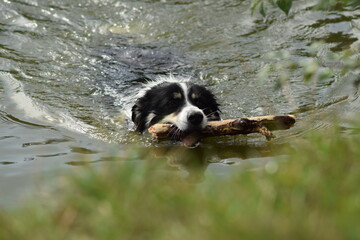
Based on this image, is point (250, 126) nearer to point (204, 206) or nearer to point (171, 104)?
point (171, 104)

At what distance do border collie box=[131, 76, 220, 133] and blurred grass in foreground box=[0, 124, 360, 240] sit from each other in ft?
10.2

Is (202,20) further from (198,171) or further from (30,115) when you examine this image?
(198,171)

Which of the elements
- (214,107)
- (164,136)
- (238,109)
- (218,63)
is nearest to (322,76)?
(164,136)

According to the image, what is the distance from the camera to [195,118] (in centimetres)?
590

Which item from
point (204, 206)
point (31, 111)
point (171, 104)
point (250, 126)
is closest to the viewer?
point (204, 206)

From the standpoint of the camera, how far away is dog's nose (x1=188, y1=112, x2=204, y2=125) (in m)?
5.90

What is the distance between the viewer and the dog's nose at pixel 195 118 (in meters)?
5.90

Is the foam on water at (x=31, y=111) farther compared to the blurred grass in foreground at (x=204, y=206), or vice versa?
the foam on water at (x=31, y=111)

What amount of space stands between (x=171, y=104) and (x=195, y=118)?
63cm

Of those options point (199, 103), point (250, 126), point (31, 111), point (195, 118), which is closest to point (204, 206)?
point (250, 126)

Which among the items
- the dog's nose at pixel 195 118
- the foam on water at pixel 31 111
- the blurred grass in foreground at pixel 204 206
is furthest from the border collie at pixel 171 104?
the blurred grass in foreground at pixel 204 206

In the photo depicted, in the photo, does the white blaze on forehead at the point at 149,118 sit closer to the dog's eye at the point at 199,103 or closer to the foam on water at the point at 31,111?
the dog's eye at the point at 199,103

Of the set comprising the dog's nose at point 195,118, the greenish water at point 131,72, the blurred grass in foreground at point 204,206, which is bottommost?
the greenish water at point 131,72

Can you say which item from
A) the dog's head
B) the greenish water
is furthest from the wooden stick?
the dog's head
